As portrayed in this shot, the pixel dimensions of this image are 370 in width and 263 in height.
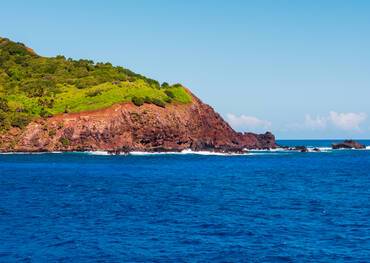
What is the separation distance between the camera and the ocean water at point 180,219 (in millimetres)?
42031

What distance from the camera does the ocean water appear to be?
4203cm

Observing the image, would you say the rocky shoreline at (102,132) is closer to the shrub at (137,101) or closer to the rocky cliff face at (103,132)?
the rocky cliff face at (103,132)

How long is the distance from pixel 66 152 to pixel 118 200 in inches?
4385

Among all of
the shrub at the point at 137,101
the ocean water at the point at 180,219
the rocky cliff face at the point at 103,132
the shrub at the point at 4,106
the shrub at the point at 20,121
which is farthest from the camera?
the shrub at the point at 137,101

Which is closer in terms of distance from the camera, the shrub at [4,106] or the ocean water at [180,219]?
the ocean water at [180,219]

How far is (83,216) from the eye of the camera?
57.1 metres

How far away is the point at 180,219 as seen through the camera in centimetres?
5625

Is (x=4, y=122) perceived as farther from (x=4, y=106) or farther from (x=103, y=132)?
(x=103, y=132)

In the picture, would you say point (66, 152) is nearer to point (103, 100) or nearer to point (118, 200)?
point (103, 100)

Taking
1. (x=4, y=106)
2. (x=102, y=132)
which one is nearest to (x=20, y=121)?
(x=4, y=106)

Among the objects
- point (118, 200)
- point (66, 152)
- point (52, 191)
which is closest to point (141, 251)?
point (118, 200)

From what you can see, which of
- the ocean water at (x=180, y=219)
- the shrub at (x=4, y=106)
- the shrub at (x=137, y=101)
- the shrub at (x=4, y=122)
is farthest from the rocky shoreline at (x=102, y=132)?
the ocean water at (x=180, y=219)

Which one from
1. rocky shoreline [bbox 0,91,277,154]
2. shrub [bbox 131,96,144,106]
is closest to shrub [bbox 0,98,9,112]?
rocky shoreline [bbox 0,91,277,154]

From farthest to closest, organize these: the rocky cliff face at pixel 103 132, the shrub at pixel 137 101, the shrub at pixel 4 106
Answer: the shrub at pixel 137 101 < the shrub at pixel 4 106 < the rocky cliff face at pixel 103 132
